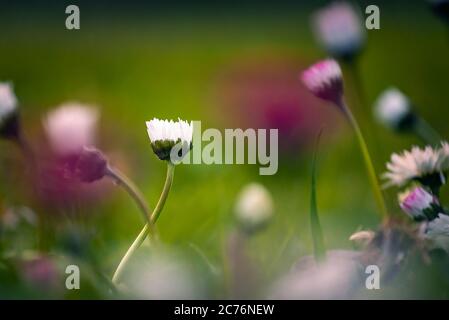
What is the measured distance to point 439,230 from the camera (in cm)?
113

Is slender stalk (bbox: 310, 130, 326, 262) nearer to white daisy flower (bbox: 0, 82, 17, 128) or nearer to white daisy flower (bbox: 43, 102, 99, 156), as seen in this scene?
white daisy flower (bbox: 43, 102, 99, 156)

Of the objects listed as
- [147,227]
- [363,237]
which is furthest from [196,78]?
[363,237]

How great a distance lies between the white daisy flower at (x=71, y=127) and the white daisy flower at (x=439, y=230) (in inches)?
18.7

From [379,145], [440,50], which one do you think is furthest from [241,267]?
[440,50]

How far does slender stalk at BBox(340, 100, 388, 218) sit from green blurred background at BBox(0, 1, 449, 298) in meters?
0.02

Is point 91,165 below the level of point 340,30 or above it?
below

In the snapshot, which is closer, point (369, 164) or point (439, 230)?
point (439, 230)

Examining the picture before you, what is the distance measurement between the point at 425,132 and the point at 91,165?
487 mm

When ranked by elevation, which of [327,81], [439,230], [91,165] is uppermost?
[327,81]

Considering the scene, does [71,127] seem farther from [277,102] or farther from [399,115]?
[399,115]

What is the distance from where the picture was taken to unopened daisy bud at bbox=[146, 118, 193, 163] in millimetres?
1197

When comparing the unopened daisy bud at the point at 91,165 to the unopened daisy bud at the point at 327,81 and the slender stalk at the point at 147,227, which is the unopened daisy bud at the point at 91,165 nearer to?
the slender stalk at the point at 147,227

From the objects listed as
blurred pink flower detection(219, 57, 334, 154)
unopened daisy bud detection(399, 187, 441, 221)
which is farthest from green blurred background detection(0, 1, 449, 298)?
unopened daisy bud detection(399, 187, 441, 221)

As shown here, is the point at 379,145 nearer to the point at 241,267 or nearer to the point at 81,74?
the point at 241,267
